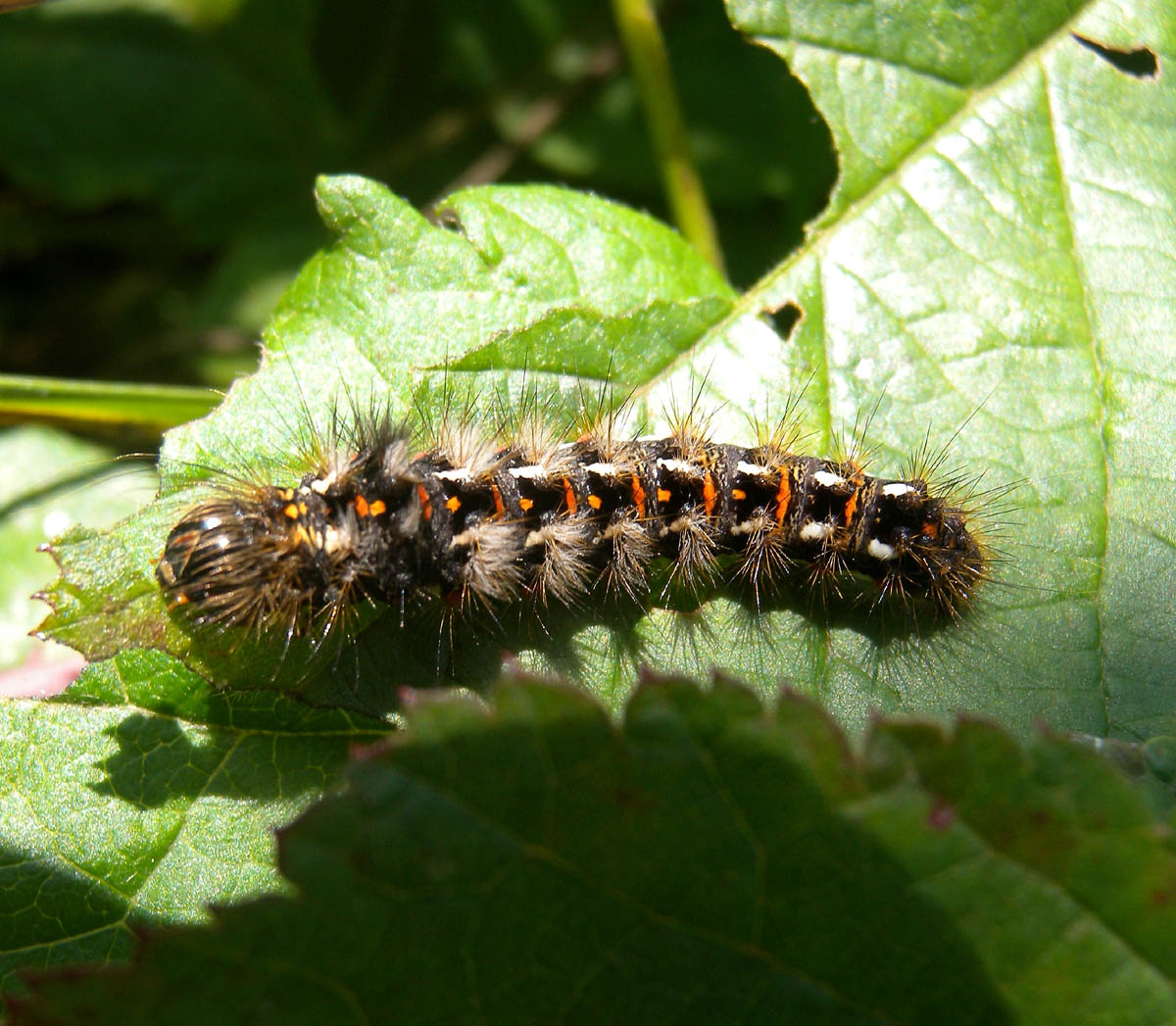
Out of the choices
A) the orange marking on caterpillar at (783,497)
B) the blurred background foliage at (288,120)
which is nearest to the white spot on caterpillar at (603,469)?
the orange marking on caterpillar at (783,497)

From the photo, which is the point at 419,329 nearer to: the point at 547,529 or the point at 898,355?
the point at 547,529

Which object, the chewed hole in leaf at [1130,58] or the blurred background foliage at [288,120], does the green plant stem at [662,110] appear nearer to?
the blurred background foliage at [288,120]

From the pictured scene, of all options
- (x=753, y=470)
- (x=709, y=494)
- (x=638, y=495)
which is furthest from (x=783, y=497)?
(x=638, y=495)

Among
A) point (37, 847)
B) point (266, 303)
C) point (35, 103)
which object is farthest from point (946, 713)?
point (35, 103)

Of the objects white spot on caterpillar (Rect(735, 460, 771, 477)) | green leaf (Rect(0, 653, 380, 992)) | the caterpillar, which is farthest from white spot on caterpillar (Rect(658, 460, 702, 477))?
green leaf (Rect(0, 653, 380, 992))

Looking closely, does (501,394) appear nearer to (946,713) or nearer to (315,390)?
(315,390)

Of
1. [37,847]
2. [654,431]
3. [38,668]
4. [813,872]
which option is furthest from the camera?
A: [38,668]
